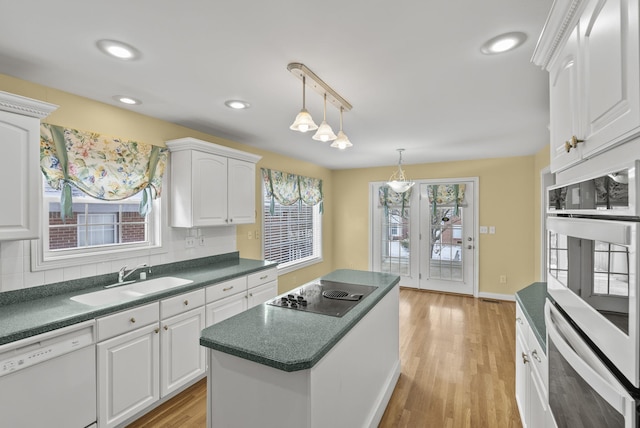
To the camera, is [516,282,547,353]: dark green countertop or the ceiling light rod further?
the ceiling light rod

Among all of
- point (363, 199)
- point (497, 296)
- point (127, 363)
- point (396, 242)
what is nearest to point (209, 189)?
point (127, 363)

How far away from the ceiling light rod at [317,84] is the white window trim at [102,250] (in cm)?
180

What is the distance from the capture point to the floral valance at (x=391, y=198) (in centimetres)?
562

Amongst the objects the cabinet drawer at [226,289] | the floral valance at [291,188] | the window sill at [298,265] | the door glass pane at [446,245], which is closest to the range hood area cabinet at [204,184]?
the cabinet drawer at [226,289]

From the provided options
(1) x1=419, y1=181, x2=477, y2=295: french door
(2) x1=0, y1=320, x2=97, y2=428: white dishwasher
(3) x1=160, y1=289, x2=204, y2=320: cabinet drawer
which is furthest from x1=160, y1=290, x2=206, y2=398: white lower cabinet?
(1) x1=419, y1=181, x2=477, y2=295: french door

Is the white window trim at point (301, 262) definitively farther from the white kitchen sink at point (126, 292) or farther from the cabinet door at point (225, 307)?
the white kitchen sink at point (126, 292)

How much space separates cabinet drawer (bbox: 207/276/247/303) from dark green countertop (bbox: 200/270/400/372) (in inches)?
38.8

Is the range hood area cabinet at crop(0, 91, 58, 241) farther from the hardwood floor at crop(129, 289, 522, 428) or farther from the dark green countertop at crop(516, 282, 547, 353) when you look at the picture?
the dark green countertop at crop(516, 282, 547, 353)

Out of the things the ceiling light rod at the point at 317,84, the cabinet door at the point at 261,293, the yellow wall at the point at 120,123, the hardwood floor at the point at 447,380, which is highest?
the ceiling light rod at the point at 317,84

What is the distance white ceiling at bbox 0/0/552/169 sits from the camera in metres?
1.37

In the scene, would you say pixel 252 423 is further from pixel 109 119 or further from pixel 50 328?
pixel 109 119

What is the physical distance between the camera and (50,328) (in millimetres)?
1654

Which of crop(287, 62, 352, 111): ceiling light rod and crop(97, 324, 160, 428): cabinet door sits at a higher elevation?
crop(287, 62, 352, 111): ceiling light rod

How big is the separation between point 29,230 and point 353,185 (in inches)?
195
